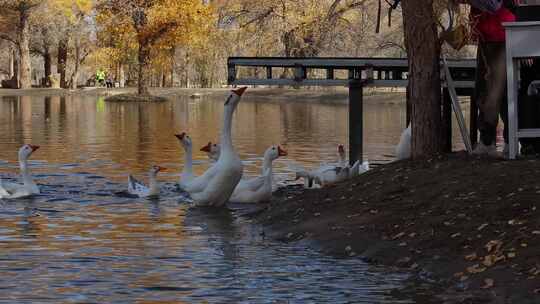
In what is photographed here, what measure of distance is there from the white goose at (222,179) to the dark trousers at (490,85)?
3.33 m

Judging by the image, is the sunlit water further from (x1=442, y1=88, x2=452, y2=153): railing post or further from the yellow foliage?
the yellow foliage

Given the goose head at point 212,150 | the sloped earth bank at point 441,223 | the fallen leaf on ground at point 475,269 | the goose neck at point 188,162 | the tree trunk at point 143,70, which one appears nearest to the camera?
the sloped earth bank at point 441,223

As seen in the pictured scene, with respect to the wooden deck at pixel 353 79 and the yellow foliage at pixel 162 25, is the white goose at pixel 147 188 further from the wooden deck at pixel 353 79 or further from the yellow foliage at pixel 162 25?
the yellow foliage at pixel 162 25

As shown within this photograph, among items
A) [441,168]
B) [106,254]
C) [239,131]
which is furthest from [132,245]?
[239,131]

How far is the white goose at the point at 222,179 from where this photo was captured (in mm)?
15008

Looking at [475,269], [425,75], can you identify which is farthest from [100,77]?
[475,269]

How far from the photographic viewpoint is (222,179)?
15000mm

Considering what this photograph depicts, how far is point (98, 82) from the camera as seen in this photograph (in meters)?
94.1

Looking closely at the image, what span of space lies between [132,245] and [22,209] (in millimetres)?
3636

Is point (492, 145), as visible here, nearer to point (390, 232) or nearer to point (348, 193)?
point (348, 193)

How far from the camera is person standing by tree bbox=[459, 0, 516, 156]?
12.4m

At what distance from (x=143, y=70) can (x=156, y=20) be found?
3.03 m

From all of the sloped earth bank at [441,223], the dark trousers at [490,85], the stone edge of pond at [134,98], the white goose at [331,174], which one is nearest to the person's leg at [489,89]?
the dark trousers at [490,85]

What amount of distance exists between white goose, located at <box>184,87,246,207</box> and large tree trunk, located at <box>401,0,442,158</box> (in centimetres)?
257
